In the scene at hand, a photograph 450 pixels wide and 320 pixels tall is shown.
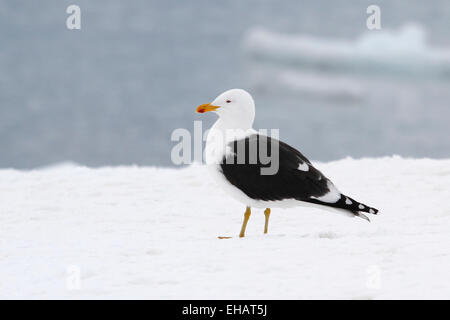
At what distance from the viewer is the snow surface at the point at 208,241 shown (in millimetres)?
3861

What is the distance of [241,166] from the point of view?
497 centimetres

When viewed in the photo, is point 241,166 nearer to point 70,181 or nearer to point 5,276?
point 5,276

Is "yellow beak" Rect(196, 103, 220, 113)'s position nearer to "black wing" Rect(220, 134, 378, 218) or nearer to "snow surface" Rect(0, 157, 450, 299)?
"black wing" Rect(220, 134, 378, 218)

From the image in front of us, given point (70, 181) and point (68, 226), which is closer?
point (68, 226)

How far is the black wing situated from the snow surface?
288mm

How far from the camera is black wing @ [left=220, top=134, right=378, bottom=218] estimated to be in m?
4.91

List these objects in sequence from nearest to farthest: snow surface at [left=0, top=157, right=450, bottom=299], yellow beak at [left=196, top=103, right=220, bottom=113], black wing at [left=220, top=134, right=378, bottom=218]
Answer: snow surface at [left=0, top=157, right=450, bottom=299], black wing at [left=220, top=134, right=378, bottom=218], yellow beak at [left=196, top=103, right=220, bottom=113]

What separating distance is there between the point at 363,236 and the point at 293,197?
575 millimetres

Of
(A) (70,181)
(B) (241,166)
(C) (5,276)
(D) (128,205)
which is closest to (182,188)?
(D) (128,205)

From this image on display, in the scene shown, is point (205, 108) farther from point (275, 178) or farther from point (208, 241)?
point (208, 241)

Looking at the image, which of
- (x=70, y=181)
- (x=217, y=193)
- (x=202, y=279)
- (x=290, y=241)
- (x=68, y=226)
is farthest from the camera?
(x=70, y=181)

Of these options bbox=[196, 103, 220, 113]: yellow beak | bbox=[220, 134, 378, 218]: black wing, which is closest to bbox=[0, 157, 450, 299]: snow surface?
bbox=[220, 134, 378, 218]: black wing

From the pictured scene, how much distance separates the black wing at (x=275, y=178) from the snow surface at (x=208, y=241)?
29 cm

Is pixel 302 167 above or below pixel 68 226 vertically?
above
